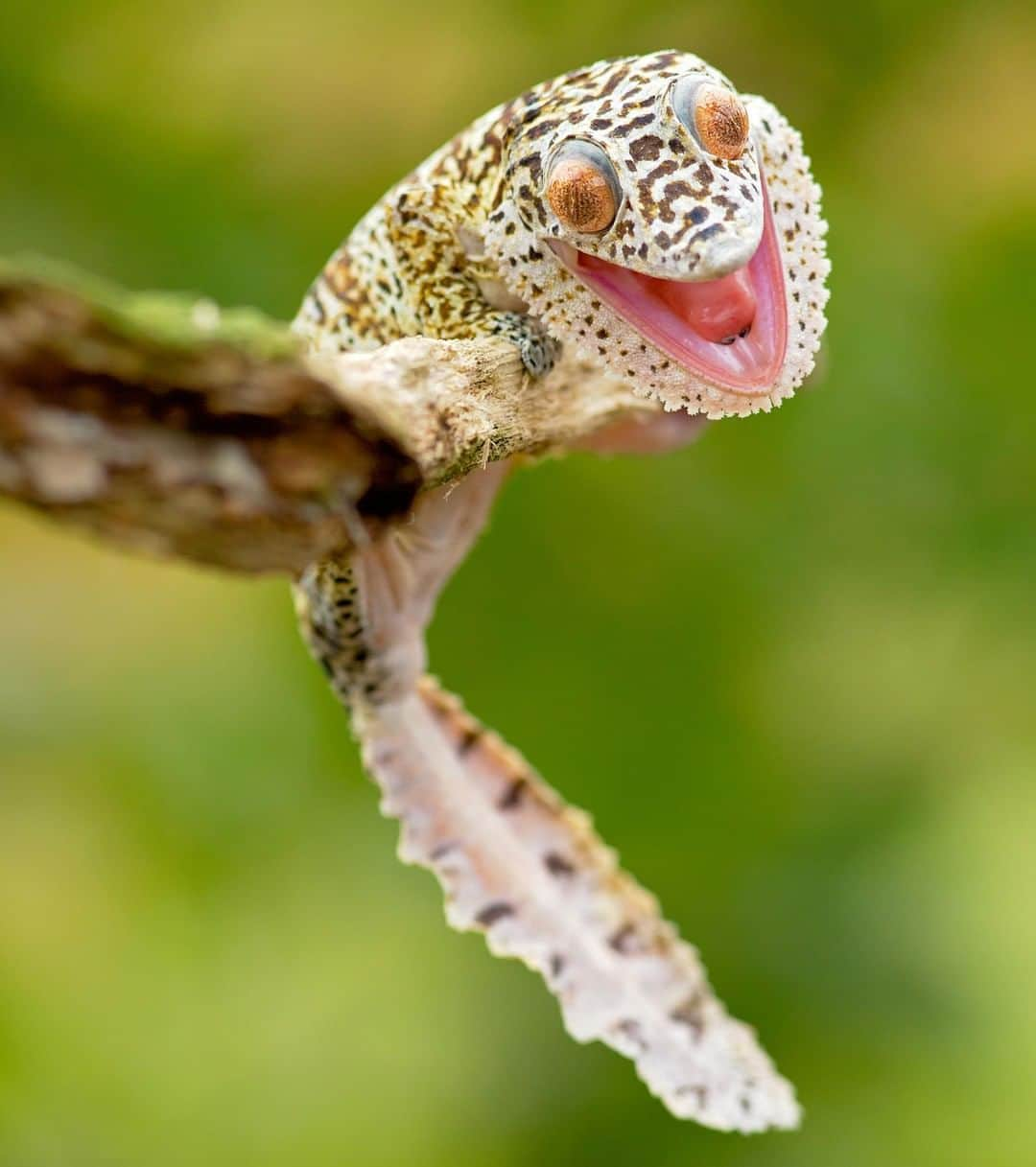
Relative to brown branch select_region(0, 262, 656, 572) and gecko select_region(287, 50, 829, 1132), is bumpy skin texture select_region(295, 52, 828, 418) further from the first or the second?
brown branch select_region(0, 262, 656, 572)

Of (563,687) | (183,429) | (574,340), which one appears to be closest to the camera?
(183,429)

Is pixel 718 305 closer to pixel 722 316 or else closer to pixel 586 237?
pixel 722 316

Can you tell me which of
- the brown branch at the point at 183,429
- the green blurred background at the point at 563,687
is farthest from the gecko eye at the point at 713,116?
the green blurred background at the point at 563,687

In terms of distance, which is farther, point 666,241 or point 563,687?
point 563,687

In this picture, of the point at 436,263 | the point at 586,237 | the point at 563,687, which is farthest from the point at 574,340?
the point at 563,687

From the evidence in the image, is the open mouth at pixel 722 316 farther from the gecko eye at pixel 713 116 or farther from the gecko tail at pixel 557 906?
the gecko tail at pixel 557 906

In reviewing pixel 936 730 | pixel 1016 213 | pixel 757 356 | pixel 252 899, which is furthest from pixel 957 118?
pixel 757 356

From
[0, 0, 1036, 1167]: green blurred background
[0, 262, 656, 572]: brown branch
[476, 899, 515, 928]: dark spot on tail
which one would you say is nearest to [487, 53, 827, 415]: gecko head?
[0, 262, 656, 572]: brown branch
